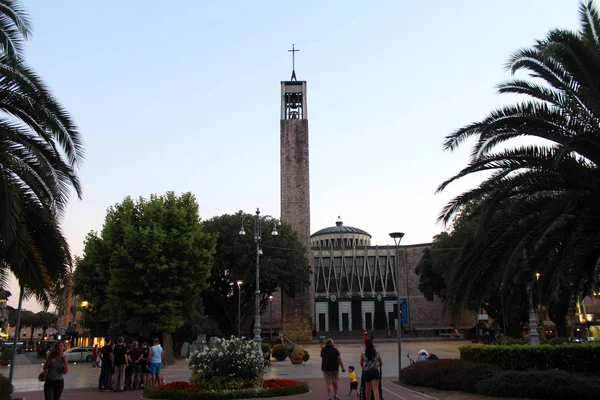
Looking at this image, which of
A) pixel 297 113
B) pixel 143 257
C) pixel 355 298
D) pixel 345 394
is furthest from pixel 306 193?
pixel 345 394

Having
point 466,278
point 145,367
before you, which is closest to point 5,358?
point 145,367

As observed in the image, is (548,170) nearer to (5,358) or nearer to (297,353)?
(297,353)

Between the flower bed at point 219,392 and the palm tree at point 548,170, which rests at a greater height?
the palm tree at point 548,170

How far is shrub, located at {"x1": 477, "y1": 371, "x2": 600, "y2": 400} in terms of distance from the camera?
11.9m

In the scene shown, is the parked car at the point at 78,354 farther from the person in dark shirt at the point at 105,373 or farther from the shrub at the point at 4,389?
the shrub at the point at 4,389

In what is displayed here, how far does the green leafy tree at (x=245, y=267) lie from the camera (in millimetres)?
42188

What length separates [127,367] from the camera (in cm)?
1752

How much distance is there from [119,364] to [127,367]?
3.62 feet

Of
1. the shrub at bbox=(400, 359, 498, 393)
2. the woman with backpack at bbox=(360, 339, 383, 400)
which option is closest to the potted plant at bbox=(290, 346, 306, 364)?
the shrub at bbox=(400, 359, 498, 393)

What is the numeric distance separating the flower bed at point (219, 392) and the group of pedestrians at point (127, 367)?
1.97 metres

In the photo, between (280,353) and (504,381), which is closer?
(504,381)

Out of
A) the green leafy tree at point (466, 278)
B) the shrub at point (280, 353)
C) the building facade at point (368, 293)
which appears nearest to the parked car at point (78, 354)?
the shrub at point (280, 353)

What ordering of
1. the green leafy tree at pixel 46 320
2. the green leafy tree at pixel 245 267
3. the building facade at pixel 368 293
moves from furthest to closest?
the green leafy tree at pixel 46 320 → the building facade at pixel 368 293 → the green leafy tree at pixel 245 267

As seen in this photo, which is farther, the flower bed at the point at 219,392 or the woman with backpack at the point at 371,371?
the flower bed at the point at 219,392
